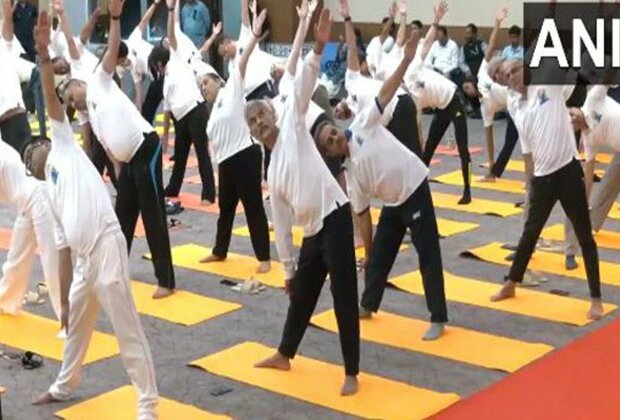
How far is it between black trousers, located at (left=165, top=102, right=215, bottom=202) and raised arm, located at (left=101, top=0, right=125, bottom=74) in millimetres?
3025

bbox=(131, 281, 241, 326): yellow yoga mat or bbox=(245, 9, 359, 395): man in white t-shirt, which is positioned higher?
bbox=(245, 9, 359, 395): man in white t-shirt

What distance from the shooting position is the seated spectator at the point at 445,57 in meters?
14.9

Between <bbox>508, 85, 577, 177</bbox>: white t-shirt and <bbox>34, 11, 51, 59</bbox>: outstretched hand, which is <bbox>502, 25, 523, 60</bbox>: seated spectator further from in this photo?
→ <bbox>34, 11, 51, 59</bbox>: outstretched hand

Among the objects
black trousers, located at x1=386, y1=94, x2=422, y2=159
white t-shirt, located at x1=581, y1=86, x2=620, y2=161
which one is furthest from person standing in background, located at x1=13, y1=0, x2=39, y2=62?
white t-shirt, located at x1=581, y1=86, x2=620, y2=161

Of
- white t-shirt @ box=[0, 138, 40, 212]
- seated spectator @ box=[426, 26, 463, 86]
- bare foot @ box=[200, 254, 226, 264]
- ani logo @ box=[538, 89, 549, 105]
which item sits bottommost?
bare foot @ box=[200, 254, 226, 264]

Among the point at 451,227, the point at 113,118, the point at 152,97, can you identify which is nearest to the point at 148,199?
the point at 113,118

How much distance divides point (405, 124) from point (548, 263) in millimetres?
1468

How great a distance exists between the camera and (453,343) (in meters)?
6.16

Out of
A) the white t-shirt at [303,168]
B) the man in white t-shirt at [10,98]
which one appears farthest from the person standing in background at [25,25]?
the white t-shirt at [303,168]

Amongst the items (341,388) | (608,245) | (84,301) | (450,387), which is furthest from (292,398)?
(608,245)

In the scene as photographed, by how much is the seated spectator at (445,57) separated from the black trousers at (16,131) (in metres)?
7.56

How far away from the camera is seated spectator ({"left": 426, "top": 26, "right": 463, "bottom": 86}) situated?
48.9 feet

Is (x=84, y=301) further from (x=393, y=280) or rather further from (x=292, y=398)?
(x=393, y=280)

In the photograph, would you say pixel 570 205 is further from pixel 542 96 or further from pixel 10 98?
pixel 10 98
